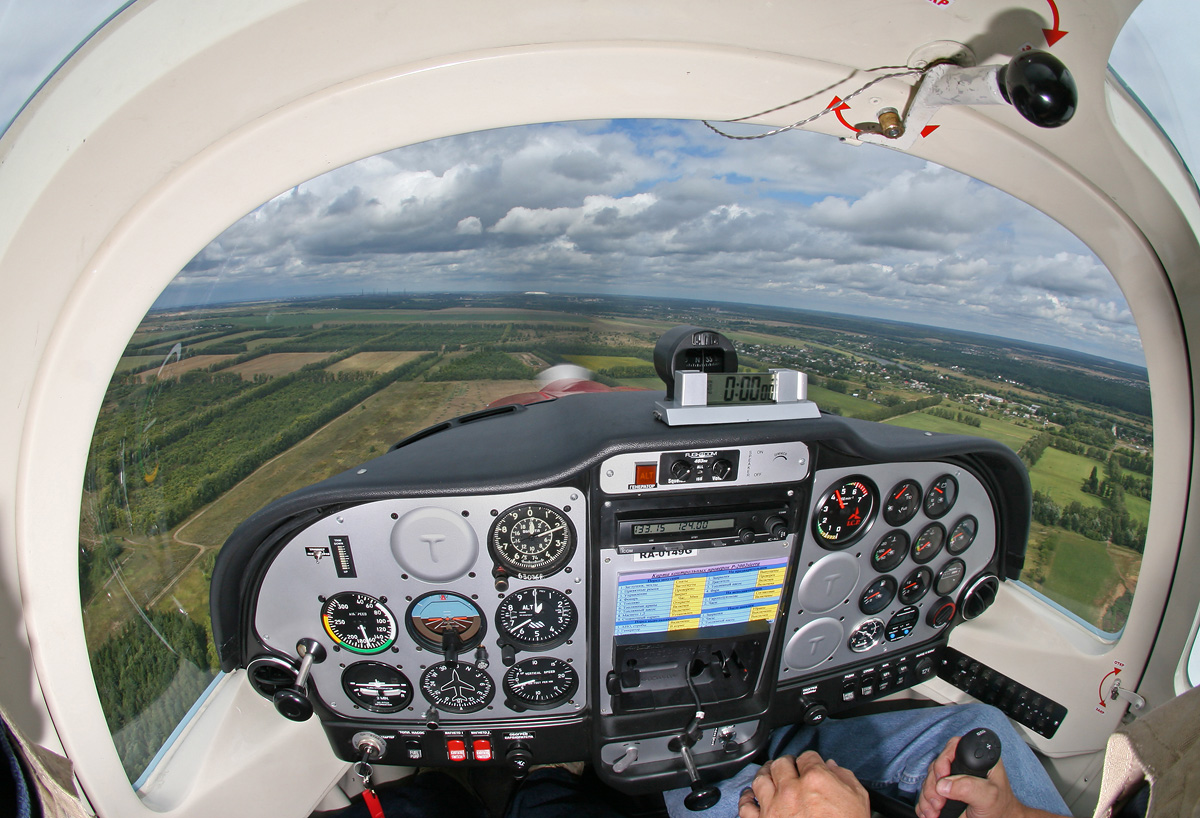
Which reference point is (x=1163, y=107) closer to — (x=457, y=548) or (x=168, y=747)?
(x=457, y=548)

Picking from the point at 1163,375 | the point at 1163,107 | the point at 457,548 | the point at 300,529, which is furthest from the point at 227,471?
the point at 1163,375

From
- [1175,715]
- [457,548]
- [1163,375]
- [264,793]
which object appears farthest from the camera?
[264,793]

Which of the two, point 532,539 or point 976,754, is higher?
point 532,539

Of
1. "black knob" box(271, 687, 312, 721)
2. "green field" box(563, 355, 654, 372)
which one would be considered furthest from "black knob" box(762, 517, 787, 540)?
"black knob" box(271, 687, 312, 721)

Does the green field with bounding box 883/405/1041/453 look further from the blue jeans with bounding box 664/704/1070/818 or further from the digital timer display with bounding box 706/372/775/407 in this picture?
the blue jeans with bounding box 664/704/1070/818

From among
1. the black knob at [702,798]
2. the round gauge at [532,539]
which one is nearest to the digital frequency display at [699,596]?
the round gauge at [532,539]

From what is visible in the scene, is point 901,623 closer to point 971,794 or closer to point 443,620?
point 971,794

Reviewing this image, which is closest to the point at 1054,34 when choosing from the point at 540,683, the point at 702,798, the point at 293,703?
the point at 540,683
